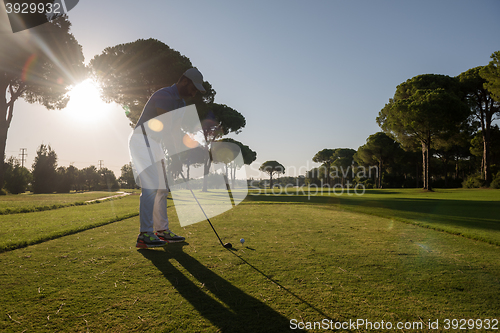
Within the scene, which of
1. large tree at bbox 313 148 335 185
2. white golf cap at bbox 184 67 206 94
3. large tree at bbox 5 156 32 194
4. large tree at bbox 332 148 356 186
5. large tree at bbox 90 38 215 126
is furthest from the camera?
large tree at bbox 313 148 335 185

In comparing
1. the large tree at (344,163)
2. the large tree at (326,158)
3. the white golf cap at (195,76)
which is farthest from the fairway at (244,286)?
the large tree at (326,158)

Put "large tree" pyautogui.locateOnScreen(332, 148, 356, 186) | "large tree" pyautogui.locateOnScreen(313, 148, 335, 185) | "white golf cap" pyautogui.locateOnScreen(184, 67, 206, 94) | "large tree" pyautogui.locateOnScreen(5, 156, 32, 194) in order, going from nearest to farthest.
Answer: "white golf cap" pyautogui.locateOnScreen(184, 67, 206, 94) → "large tree" pyautogui.locateOnScreen(5, 156, 32, 194) → "large tree" pyautogui.locateOnScreen(332, 148, 356, 186) → "large tree" pyautogui.locateOnScreen(313, 148, 335, 185)

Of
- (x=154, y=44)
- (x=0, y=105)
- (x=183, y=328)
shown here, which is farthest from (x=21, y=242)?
(x=154, y=44)

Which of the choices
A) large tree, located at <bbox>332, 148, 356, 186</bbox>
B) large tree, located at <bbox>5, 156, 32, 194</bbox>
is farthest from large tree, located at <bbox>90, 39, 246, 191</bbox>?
large tree, located at <bbox>332, 148, 356, 186</bbox>

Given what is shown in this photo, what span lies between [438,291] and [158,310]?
2.16 metres

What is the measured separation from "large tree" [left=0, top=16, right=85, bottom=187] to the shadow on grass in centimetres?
2016

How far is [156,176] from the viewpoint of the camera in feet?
13.1

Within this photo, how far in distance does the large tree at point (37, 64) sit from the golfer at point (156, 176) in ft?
57.7

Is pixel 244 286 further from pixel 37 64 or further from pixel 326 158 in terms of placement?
pixel 326 158

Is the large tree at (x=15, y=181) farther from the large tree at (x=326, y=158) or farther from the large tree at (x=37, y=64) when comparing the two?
the large tree at (x=326, y=158)

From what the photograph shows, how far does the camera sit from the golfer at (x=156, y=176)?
3.76 meters

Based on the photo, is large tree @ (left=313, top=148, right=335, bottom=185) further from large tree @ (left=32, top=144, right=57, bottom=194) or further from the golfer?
the golfer

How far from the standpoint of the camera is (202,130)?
36.9 metres

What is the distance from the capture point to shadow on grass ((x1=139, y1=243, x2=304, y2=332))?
4.88 ft
